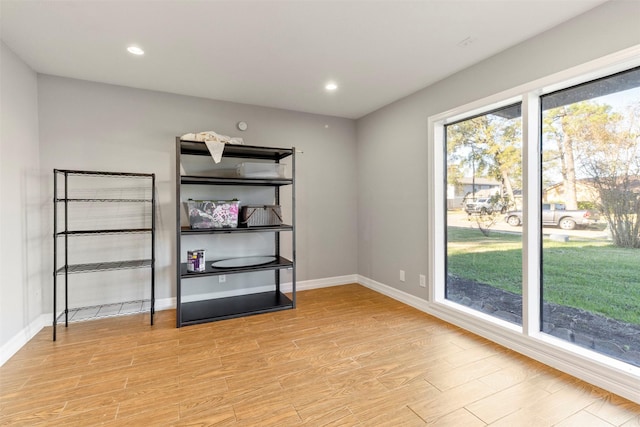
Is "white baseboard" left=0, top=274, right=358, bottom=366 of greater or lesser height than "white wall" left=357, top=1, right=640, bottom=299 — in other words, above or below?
below

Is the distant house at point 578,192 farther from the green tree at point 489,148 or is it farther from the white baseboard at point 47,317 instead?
the white baseboard at point 47,317

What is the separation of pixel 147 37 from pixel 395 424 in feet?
9.46

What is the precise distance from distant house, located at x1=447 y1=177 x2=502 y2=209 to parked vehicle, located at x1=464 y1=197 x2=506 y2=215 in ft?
0.15

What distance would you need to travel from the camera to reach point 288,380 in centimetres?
197

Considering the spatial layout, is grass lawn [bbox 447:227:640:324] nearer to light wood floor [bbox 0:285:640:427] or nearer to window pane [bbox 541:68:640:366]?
window pane [bbox 541:68:640:366]

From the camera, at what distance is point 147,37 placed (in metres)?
2.19

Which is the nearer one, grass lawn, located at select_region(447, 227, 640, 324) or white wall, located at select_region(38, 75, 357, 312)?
grass lawn, located at select_region(447, 227, 640, 324)

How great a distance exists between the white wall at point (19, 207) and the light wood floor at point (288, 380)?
29 centimetres

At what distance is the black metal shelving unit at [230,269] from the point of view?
2.88 m

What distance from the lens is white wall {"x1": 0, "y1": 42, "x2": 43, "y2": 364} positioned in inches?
88.4

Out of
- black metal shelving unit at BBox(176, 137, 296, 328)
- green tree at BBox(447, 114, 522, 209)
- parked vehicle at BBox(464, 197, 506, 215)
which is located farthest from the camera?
black metal shelving unit at BBox(176, 137, 296, 328)

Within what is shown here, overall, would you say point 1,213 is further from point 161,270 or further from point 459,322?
point 459,322

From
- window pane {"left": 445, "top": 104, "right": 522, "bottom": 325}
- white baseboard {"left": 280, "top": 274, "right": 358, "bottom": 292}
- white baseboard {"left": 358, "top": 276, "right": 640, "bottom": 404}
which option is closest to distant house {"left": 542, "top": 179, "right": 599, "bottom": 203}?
window pane {"left": 445, "top": 104, "right": 522, "bottom": 325}

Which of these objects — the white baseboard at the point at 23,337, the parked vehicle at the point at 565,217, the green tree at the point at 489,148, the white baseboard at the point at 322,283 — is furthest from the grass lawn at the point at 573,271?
the white baseboard at the point at 23,337
